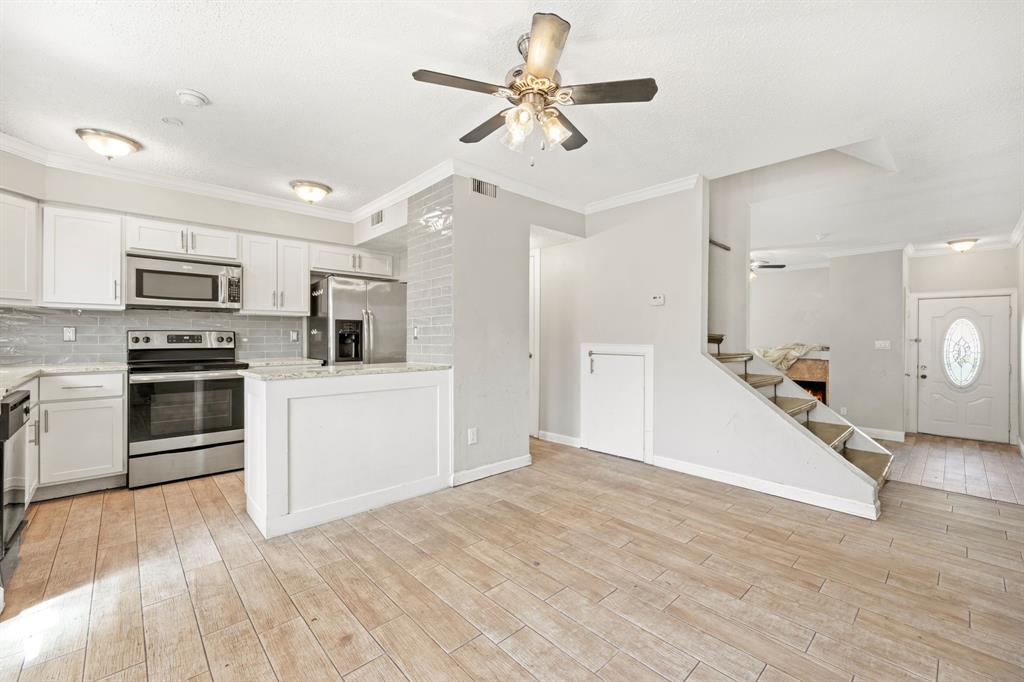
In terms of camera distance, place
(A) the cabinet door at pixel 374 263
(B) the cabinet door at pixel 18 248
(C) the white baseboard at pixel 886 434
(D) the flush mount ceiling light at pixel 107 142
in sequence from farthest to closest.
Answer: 1. (C) the white baseboard at pixel 886 434
2. (A) the cabinet door at pixel 374 263
3. (B) the cabinet door at pixel 18 248
4. (D) the flush mount ceiling light at pixel 107 142

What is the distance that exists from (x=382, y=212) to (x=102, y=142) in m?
2.03

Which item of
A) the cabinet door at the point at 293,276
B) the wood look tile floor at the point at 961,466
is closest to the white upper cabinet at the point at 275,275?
the cabinet door at the point at 293,276

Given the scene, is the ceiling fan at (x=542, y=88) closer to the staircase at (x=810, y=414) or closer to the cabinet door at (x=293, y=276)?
the staircase at (x=810, y=414)

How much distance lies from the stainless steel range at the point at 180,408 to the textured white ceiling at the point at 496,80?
1557mm

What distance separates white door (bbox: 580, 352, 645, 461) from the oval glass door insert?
494 cm

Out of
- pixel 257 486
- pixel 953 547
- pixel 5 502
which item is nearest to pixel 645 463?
pixel 953 547

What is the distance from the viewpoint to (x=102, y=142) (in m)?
2.92

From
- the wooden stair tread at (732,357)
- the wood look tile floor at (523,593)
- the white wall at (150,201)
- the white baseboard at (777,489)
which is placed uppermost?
the white wall at (150,201)

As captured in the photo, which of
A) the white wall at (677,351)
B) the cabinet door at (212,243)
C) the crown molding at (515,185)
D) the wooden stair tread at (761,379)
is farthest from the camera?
the wooden stair tread at (761,379)

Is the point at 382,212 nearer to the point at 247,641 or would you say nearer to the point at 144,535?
the point at 144,535

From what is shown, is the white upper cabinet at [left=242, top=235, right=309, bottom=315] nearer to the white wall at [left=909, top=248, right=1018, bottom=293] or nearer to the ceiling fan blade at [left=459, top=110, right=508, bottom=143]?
the ceiling fan blade at [left=459, top=110, right=508, bottom=143]

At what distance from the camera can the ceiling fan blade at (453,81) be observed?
1783 mm

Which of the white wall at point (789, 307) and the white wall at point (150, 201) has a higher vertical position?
the white wall at point (150, 201)

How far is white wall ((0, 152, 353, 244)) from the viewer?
3.15 meters
